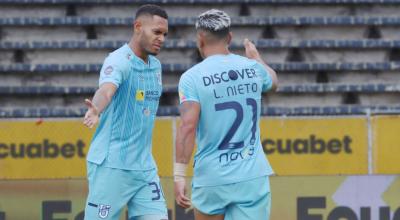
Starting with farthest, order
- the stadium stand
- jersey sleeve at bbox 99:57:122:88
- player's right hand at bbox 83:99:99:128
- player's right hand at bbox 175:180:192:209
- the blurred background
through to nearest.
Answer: the stadium stand
the blurred background
jersey sleeve at bbox 99:57:122:88
player's right hand at bbox 175:180:192:209
player's right hand at bbox 83:99:99:128

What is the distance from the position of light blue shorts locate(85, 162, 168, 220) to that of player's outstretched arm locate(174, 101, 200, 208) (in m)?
0.53

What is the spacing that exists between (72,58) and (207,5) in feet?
5.96

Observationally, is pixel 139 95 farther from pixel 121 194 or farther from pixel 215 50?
pixel 215 50

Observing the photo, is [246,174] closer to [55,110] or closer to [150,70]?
[150,70]

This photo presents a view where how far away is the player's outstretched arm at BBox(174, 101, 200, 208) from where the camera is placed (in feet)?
16.8

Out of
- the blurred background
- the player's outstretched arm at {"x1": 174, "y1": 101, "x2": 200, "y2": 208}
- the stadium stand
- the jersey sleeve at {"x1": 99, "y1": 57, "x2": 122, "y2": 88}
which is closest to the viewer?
the player's outstretched arm at {"x1": 174, "y1": 101, "x2": 200, "y2": 208}

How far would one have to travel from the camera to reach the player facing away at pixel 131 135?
224 inches

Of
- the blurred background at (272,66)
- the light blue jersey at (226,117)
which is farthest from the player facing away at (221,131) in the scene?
the blurred background at (272,66)

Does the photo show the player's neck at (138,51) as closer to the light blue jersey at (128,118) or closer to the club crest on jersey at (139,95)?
the light blue jersey at (128,118)

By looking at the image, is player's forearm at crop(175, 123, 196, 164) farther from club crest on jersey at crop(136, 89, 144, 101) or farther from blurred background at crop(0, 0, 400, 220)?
blurred background at crop(0, 0, 400, 220)

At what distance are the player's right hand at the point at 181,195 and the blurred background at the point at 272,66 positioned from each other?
175 inches

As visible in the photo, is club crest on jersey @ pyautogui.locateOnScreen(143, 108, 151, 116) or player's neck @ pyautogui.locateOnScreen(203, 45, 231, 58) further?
club crest on jersey @ pyautogui.locateOnScreen(143, 108, 151, 116)

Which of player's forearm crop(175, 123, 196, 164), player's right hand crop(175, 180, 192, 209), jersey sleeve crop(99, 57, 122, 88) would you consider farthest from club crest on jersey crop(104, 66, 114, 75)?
player's right hand crop(175, 180, 192, 209)

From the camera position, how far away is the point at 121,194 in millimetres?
5770
